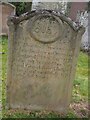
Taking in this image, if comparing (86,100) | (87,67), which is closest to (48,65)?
(86,100)

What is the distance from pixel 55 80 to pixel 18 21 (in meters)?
1.16

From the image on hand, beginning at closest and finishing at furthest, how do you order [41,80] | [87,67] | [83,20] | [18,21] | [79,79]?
[18,21]
[41,80]
[79,79]
[87,67]
[83,20]

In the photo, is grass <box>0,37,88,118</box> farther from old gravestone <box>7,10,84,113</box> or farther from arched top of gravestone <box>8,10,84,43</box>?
arched top of gravestone <box>8,10,84,43</box>

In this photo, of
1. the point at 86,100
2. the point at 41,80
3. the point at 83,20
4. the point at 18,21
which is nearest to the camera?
the point at 18,21

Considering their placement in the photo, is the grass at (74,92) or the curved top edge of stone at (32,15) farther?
the grass at (74,92)

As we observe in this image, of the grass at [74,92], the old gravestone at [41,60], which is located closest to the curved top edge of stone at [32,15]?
the old gravestone at [41,60]

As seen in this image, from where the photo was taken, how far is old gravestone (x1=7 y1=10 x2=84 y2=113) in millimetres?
5180

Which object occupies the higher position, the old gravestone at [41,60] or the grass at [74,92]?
the old gravestone at [41,60]

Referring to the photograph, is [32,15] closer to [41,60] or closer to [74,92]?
[41,60]

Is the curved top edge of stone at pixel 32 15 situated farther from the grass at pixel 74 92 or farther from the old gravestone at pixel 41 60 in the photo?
the grass at pixel 74 92

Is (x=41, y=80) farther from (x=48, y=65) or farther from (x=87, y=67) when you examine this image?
(x=87, y=67)

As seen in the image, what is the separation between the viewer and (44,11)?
5137mm

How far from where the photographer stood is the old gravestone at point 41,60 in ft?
17.0

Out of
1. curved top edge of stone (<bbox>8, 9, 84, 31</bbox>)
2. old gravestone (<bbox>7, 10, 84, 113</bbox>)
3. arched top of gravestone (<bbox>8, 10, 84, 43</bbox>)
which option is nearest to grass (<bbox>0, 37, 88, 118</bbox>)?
old gravestone (<bbox>7, 10, 84, 113</bbox>)
